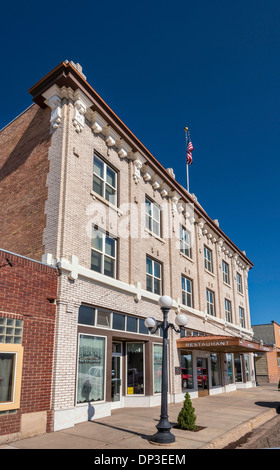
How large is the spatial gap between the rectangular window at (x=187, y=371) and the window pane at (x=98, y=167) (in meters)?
10.7

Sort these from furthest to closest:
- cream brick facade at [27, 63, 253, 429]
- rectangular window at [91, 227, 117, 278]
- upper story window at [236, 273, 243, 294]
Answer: upper story window at [236, 273, 243, 294]
rectangular window at [91, 227, 117, 278]
cream brick facade at [27, 63, 253, 429]

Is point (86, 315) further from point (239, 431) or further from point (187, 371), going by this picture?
point (187, 371)

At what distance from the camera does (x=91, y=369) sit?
40.6ft

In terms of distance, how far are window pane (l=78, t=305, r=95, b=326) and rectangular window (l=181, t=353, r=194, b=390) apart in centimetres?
841

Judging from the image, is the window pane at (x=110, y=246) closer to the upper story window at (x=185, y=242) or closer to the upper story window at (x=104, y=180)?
the upper story window at (x=104, y=180)

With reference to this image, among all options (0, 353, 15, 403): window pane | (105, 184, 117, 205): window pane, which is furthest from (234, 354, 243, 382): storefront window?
(0, 353, 15, 403): window pane

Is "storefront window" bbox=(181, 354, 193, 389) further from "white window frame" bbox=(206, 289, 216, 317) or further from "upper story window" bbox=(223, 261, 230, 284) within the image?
"upper story window" bbox=(223, 261, 230, 284)

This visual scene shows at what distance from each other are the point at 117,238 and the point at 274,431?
29.4 ft

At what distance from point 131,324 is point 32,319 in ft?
18.9

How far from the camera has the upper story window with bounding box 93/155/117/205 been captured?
1498 centimetres

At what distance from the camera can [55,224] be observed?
40.5 ft
